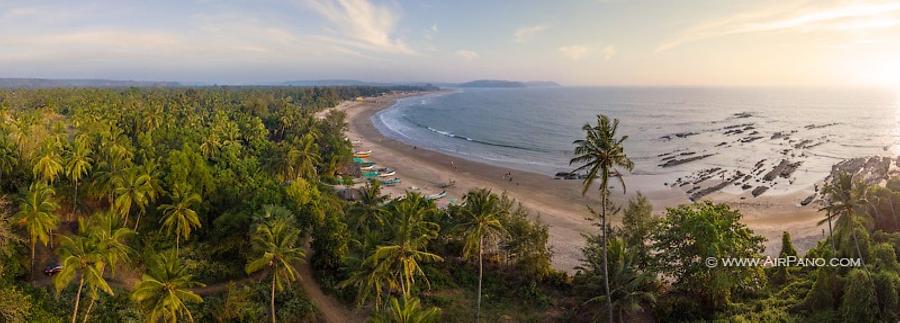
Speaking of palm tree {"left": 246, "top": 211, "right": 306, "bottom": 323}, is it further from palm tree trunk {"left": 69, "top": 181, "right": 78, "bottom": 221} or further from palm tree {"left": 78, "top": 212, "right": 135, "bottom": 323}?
palm tree trunk {"left": 69, "top": 181, "right": 78, "bottom": 221}

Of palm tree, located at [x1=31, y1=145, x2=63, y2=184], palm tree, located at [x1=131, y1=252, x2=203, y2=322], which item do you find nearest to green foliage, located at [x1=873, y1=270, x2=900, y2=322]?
palm tree, located at [x1=131, y1=252, x2=203, y2=322]

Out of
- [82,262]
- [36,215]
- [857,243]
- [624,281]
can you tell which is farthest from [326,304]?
[857,243]

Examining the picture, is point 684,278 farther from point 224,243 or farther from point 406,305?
point 224,243

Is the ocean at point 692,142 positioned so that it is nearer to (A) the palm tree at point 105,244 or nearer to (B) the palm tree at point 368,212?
(B) the palm tree at point 368,212

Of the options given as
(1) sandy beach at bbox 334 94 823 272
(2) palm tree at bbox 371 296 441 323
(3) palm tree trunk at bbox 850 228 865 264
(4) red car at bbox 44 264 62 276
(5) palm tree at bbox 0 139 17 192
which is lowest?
(1) sandy beach at bbox 334 94 823 272

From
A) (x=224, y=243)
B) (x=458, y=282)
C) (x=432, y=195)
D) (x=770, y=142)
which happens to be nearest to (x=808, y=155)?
(x=770, y=142)

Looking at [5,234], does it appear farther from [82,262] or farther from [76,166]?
[76,166]

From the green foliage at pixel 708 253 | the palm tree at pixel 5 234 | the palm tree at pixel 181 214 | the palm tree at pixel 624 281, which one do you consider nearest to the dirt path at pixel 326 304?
the palm tree at pixel 181 214
